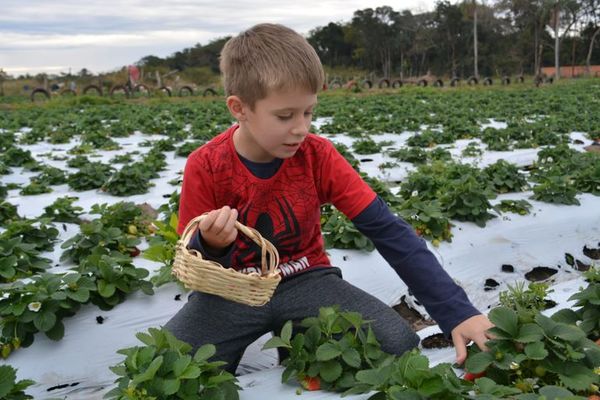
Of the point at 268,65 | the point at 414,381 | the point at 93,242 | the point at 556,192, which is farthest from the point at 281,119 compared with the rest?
the point at 556,192

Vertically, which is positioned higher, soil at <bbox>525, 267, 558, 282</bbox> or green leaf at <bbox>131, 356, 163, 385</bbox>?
green leaf at <bbox>131, 356, 163, 385</bbox>

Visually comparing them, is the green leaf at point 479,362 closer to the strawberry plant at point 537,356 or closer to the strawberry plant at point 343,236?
the strawberry plant at point 537,356

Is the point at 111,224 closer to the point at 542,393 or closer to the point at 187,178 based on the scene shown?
the point at 187,178

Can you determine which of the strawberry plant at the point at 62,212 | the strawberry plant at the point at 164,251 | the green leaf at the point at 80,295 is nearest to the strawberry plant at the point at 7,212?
the strawberry plant at the point at 62,212

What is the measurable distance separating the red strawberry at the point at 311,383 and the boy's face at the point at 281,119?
2.60 feet

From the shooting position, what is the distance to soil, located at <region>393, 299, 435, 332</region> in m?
3.28

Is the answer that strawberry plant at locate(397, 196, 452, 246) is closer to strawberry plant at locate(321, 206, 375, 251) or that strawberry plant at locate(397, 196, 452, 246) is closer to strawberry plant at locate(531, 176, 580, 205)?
strawberry plant at locate(321, 206, 375, 251)

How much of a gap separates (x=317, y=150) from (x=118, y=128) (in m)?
8.13

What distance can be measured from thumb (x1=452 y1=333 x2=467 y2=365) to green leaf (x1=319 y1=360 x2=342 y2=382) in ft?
1.39

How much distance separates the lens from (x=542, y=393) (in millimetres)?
1753

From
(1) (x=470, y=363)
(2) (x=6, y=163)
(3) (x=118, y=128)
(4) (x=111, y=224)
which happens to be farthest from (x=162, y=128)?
(1) (x=470, y=363)

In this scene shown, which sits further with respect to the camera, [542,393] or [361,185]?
[361,185]

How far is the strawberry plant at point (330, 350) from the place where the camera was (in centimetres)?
207

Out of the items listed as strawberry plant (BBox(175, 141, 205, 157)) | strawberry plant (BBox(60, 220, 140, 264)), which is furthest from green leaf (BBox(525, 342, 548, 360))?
strawberry plant (BBox(175, 141, 205, 157))
